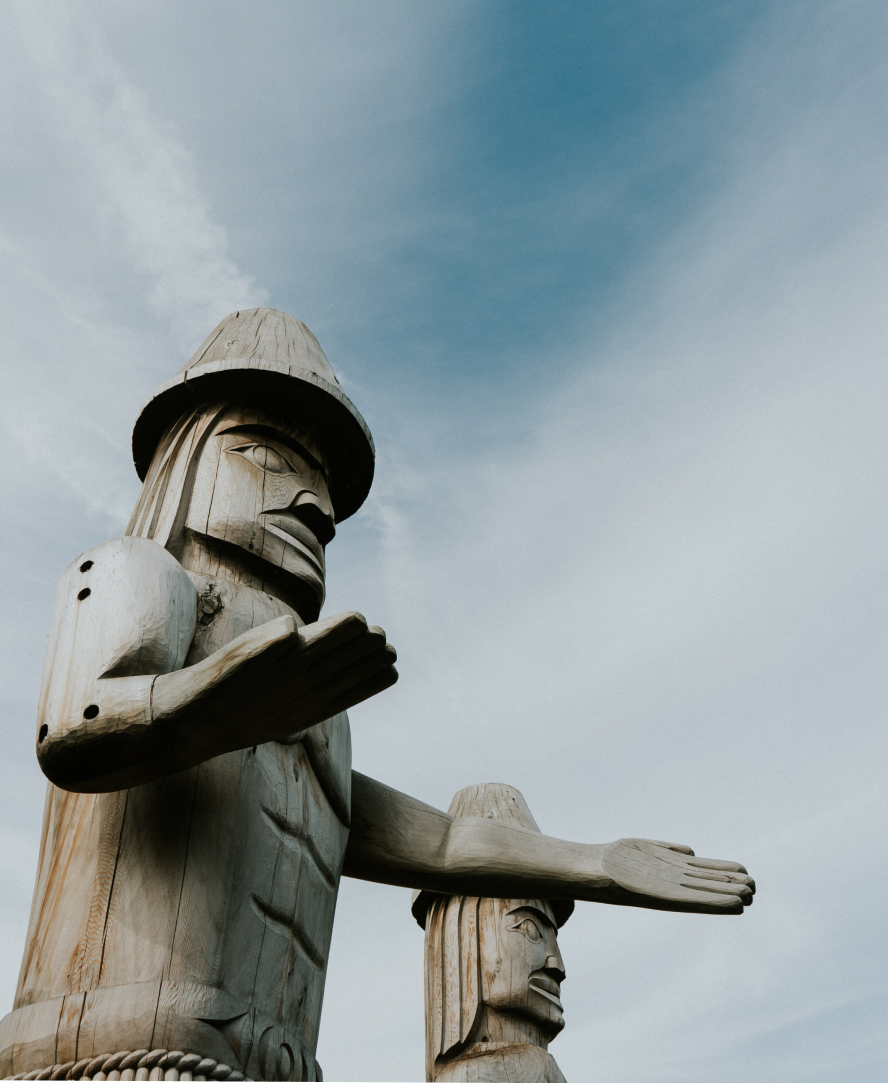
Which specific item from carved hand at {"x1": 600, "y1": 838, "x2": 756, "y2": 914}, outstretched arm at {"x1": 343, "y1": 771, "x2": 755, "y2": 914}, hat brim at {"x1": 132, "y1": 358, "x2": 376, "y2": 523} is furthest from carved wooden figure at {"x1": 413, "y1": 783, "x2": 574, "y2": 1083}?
hat brim at {"x1": 132, "y1": 358, "x2": 376, "y2": 523}

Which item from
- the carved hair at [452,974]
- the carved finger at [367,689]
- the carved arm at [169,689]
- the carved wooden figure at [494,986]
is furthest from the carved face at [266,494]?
the carved hair at [452,974]

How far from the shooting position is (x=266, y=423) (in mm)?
4074

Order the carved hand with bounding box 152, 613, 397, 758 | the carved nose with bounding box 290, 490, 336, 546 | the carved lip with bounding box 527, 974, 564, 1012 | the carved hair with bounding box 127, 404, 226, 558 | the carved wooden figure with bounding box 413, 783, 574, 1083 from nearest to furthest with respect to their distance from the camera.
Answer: the carved hand with bounding box 152, 613, 397, 758
the carved hair with bounding box 127, 404, 226, 558
the carved nose with bounding box 290, 490, 336, 546
the carved wooden figure with bounding box 413, 783, 574, 1083
the carved lip with bounding box 527, 974, 564, 1012

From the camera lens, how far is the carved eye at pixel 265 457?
3959 mm

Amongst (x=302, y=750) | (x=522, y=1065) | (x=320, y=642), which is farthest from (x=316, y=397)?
(x=522, y=1065)

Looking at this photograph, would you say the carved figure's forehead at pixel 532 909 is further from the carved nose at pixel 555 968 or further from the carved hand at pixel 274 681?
the carved hand at pixel 274 681

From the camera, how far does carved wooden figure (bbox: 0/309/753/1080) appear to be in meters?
2.69

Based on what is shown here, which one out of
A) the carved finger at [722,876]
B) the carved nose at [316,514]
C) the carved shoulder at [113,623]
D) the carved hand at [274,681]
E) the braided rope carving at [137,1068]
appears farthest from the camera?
the carved nose at [316,514]

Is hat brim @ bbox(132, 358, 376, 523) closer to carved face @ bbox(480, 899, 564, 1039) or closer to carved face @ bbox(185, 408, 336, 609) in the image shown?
carved face @ bbox(185, 408, 336, 609)

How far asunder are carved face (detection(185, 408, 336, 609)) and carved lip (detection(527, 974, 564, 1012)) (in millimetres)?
1775

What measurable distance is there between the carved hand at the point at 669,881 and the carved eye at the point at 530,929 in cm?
82

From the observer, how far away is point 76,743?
8.87 feet

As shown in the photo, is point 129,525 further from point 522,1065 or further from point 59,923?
point 522,1065

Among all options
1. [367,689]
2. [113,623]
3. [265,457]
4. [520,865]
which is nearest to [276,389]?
[265,457]
